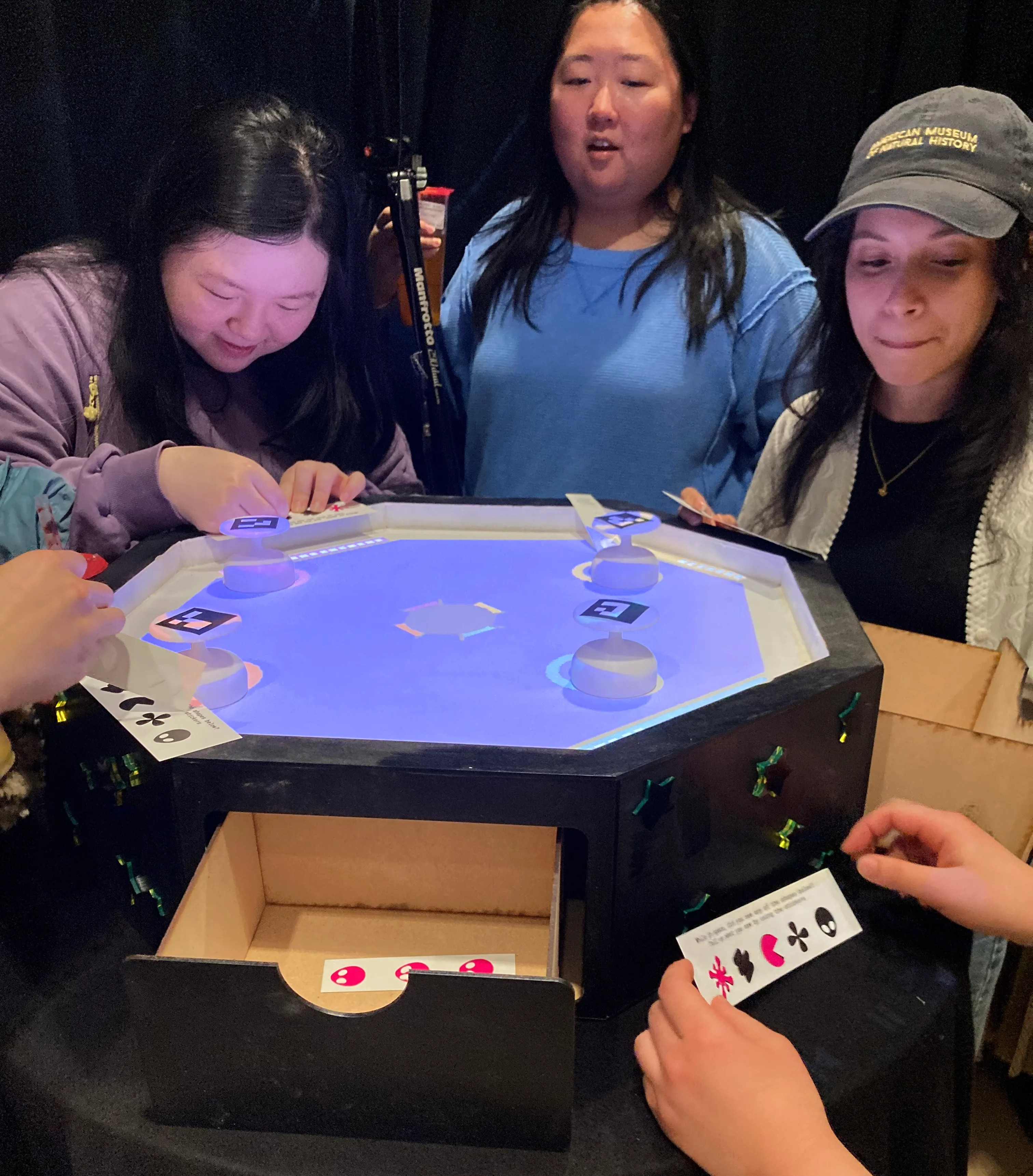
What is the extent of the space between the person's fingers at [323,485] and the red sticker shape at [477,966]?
61 centimetres

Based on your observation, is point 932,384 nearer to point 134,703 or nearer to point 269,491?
point 269,491

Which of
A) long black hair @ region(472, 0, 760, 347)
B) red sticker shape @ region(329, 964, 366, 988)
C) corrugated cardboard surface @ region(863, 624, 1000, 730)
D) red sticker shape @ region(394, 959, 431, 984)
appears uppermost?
long black hair @ region(472, 0, 760, 347)

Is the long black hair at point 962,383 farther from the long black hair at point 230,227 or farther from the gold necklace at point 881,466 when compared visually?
the long black hair at point 230,227

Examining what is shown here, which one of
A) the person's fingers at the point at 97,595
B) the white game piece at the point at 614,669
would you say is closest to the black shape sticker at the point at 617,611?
the white game piece at the point at 614,669

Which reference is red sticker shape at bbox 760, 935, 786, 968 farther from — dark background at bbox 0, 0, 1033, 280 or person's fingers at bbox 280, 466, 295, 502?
dark background at bbox 0, 0, 1033, 280

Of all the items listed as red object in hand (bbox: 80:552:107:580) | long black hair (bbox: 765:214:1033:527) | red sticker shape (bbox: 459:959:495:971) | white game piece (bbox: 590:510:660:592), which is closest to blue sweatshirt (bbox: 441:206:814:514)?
long black hair (bbox: 765:214:1033:527)

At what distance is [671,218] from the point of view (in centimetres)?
141

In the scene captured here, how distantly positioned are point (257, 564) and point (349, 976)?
16.1 inches

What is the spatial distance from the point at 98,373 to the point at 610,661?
2.34 ft

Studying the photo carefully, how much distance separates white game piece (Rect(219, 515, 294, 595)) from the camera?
2.93 feet

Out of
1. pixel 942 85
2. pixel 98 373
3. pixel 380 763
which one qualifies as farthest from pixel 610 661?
pixel 942 85

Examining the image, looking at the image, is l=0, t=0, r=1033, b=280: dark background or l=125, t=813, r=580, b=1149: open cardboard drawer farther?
l=0, t=0, r=1033, b=280: dark background

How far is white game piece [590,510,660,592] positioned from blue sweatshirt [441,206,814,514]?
0.37 metres

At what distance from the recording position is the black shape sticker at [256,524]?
0.95 metres
